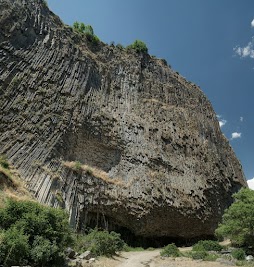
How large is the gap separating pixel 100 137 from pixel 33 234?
1885 cm

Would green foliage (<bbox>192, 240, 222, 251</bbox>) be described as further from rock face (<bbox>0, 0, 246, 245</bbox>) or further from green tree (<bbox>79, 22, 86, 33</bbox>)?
green tree (<bbox>79, 22, 86, 33</bbox>)

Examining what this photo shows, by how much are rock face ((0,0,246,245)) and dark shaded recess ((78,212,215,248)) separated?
0.46 ft

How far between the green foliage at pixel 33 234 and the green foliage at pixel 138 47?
32.3 m

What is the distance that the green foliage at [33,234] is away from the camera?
498 inches

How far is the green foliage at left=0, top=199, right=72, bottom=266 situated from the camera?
1264 cm

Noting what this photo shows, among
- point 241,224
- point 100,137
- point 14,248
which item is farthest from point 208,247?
point 14,248

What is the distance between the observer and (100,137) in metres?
32.7

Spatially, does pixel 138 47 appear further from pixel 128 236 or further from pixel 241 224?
pixel 241 224

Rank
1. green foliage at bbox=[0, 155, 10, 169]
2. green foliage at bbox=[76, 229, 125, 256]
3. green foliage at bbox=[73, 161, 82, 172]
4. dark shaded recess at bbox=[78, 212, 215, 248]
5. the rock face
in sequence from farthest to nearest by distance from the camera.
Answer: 1. dark shaded recess at bbox=[78, 212, 215, 248]
2. green foliage at bbox=[73, 161, 82, 172]
3. the rock face
4. green foliage at bbox=[0, 155, 10, 169]
5. green foliage at bbox=[76, 229, 125, 256]

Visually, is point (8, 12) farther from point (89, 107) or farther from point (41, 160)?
point (41, 160)

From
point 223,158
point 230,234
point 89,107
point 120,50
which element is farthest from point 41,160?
point 223,158

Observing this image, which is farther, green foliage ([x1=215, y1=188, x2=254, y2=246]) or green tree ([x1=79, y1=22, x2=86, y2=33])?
green tree ([x1=79, y1=22, x2=86, y2=33])

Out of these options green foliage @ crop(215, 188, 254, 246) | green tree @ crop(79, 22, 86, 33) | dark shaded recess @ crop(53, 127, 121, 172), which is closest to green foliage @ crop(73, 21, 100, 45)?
green tree @ crop(79, 22, 86, 33)

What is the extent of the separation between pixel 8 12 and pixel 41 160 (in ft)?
50.3
